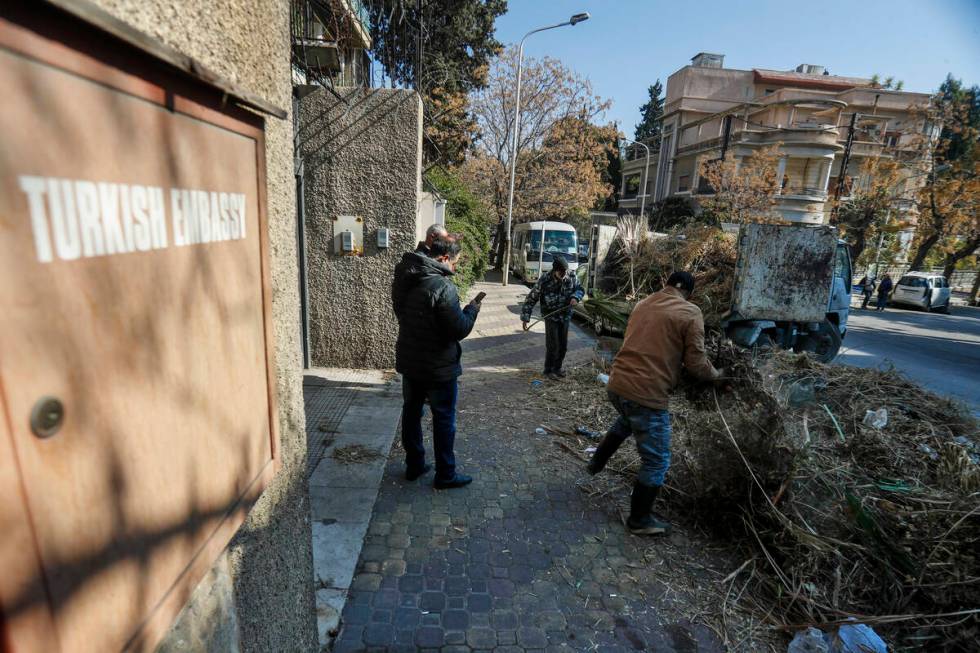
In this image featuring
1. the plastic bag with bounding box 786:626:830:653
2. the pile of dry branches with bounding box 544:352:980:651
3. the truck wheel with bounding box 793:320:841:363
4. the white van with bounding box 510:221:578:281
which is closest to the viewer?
the plastic bag with bounding box 786:626:830:653

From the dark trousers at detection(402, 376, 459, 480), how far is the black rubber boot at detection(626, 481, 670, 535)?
4.60 feet

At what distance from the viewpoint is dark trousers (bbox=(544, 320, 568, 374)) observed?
670 centimetres

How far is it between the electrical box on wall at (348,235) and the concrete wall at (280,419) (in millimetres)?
4487

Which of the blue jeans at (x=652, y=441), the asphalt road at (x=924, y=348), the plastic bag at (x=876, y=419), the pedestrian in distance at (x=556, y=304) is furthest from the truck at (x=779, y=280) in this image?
the blue jeans at (x=652, y=441)

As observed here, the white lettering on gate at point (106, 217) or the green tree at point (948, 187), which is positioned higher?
the green tree at point (948, 187)

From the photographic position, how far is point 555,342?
6781 millimetres

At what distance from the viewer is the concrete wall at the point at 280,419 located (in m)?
1.17

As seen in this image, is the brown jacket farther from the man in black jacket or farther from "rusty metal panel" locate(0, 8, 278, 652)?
"rusty metal panel" locate(0, 8, 278, 652)

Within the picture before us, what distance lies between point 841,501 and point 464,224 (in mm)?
12629

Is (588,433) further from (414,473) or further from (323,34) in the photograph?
(323,34)

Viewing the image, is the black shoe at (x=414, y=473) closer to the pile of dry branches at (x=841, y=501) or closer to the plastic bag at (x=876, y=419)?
the pile of dry branches at (x=841, y=501)

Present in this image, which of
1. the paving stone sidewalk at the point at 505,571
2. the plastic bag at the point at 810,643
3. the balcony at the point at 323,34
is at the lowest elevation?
the paving stone sidewalk at the point at 505,571

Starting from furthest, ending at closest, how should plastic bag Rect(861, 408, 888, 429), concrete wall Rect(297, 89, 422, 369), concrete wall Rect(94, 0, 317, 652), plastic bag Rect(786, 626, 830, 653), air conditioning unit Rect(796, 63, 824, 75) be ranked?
air conditioning unit Rect(796, 63, 824, 75), concrete wall Rect(297, 89, 422, 369), plastic bag Rect(861, 408, 888, 429), plastic bag Rect(786, 626, 830, 653), concrete wall Rect(94, 0, 317, 652)

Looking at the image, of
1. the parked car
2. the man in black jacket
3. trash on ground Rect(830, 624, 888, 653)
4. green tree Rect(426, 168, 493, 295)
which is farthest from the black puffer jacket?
the parked car
